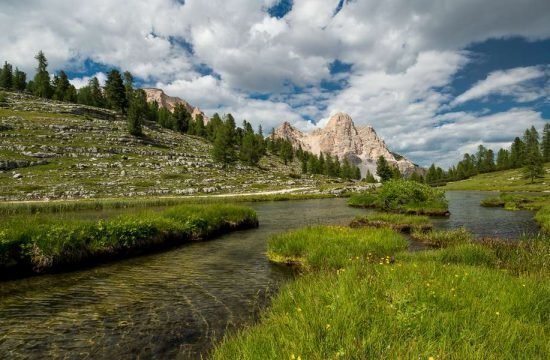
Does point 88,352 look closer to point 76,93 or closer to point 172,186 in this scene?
point 172,186

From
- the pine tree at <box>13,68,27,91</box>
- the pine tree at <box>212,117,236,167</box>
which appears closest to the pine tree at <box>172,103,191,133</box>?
the pine tree at <box>212,117,236,167</box>

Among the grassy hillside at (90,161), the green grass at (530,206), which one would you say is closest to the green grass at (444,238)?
the green grass at (530,206)

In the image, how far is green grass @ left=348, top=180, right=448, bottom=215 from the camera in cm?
4394

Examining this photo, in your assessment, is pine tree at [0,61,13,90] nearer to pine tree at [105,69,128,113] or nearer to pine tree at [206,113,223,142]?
pine tree at [105,69,128,113]

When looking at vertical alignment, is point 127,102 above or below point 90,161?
above

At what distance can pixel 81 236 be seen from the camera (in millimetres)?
17328

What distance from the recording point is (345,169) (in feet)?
631

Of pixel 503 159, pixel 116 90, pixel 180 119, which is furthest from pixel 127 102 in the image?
pixel 503 159

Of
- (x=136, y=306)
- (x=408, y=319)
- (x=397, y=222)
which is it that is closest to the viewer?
(x=408, y=319)

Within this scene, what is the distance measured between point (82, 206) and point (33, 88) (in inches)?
5743

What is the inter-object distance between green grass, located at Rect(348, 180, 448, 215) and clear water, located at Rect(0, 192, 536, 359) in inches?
1277

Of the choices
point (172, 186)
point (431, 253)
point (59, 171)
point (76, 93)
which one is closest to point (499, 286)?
point (431, 253)

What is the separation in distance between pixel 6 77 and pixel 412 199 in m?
183

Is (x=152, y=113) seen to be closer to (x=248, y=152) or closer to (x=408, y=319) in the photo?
(x=248, y=152)
